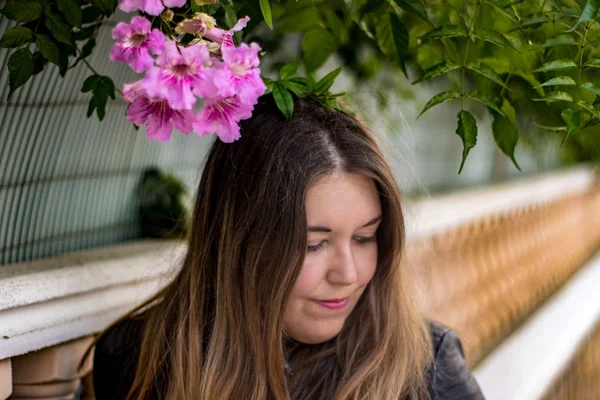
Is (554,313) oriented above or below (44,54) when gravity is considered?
below

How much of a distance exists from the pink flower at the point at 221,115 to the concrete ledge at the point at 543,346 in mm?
2715

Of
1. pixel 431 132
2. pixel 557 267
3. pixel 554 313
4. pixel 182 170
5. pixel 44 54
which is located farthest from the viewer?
pixel 557 267

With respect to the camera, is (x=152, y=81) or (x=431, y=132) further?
(x=431, y=132)

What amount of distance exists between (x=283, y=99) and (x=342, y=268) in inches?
14.3

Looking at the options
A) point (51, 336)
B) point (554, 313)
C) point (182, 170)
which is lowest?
point (554, 313)

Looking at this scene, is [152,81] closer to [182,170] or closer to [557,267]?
[182,170]

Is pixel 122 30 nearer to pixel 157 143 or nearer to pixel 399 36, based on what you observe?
pixel 399 36

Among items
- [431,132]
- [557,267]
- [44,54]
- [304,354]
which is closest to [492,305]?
[431,132]

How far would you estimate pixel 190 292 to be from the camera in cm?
191

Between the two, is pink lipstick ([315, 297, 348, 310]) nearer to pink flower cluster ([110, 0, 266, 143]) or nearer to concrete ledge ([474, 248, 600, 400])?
pink flower cluster ([110, 0, 266, 143])

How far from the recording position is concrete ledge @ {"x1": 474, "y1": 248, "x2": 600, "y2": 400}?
4133mm

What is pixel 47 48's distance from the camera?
1.36m

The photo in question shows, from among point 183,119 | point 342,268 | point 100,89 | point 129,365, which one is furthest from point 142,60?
point 129,365

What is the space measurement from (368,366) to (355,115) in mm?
557
